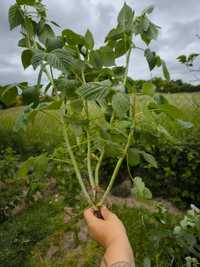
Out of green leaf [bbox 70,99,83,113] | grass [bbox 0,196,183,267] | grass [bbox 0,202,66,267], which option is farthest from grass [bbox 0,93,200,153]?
green leaf [bbox 70,99,83,113]

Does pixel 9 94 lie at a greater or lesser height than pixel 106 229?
greater

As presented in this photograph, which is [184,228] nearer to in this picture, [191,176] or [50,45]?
[50,45]

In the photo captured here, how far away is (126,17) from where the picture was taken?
3.00 ft

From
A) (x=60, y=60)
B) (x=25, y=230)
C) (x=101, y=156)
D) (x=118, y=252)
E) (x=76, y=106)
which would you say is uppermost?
(x=60, y=60)

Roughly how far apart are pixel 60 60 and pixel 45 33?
242 mm

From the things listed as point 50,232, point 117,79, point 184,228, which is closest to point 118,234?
point 117,79

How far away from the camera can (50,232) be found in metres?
2.50

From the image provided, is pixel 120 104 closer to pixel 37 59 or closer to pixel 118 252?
pixel 37 59

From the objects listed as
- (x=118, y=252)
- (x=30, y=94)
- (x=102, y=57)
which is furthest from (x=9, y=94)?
(x=118, y=252)

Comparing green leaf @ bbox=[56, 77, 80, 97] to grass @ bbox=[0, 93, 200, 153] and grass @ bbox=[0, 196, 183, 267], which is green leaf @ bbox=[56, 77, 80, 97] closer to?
grass @ bbox=[0, 196, 183, 267]

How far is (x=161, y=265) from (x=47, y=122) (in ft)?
10.8

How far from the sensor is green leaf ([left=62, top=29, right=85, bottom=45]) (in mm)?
853

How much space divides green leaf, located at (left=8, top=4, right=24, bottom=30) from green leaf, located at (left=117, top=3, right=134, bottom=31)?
281 millimetres

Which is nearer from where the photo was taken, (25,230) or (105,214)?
(105,214)
